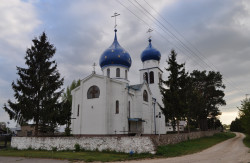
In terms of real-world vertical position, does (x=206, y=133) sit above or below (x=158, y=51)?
below

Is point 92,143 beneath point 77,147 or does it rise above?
above

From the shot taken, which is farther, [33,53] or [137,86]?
[137,86]

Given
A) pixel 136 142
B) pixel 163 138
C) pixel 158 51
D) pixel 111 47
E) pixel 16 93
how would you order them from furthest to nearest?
pixel 158 51 < pixel 111 47 < pixel 16 93 < pixel 163 138 < pixel 136 142

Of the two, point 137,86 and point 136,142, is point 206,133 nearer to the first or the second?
point 137,86

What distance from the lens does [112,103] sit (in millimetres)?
23062

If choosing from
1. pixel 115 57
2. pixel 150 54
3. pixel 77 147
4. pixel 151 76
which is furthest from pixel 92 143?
pixel 150 54

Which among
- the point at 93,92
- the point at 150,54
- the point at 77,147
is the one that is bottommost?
the point at 77,147

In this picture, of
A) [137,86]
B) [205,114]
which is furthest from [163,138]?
[205,114]

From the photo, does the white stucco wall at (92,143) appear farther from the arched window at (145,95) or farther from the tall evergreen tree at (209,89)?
the tall evergreen tree at (209,89)

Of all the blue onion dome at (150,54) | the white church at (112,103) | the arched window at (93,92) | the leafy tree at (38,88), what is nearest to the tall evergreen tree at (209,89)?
the blue onion dome at (150,54)

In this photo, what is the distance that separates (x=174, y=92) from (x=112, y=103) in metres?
7.09

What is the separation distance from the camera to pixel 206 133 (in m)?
35.5

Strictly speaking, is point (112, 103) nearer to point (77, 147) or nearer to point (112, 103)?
point (112, 103)

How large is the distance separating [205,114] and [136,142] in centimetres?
2818
